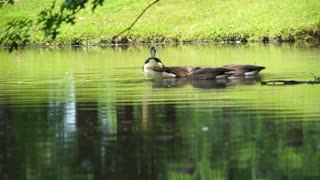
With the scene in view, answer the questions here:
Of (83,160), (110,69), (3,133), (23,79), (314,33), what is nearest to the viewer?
(83,160)

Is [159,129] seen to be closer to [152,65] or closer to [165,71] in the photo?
[165,71]

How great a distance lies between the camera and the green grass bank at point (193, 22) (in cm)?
5838

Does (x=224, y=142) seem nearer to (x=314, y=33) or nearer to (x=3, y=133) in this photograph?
(x=3, y=133)

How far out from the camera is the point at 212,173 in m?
11.9

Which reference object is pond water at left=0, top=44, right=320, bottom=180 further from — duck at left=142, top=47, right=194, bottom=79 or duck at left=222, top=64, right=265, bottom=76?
duck at left=142, top=47, right=194, bottom=79

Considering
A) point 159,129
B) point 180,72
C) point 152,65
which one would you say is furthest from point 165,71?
point 159,129

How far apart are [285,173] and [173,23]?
171 ft

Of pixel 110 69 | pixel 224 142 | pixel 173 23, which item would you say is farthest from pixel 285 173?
pixel 173 23

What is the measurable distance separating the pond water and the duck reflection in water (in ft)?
0.37

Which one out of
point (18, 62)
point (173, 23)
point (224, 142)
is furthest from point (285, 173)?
point (173, 23)

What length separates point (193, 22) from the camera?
63.7 metres

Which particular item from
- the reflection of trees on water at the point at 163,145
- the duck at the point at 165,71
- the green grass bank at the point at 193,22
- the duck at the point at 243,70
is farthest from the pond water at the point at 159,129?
the green grass bank at the point at 193,22

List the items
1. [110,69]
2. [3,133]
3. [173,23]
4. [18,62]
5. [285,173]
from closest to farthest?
[285,173] < [3,133] < [110,69] < [18,62] < [173,23]

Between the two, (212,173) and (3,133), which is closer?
(212,173)
